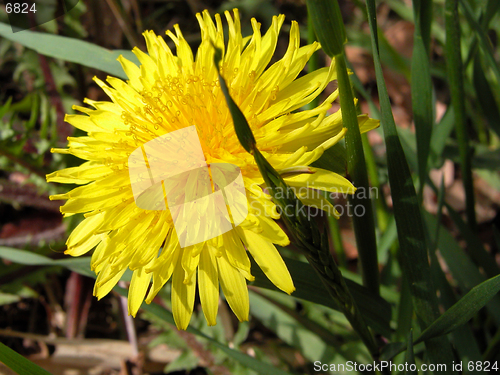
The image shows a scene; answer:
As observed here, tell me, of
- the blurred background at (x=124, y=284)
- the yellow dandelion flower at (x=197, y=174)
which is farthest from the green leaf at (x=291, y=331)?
the yellow dandelion flower at (x=197, y=174)

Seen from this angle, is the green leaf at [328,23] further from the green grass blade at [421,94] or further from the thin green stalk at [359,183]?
the green grass blade at [421,94]

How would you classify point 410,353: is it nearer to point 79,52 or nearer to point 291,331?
point 291,331

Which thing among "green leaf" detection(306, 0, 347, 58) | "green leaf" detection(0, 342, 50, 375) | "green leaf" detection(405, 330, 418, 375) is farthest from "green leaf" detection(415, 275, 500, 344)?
"green leaf" detection(0, 342, 50, 375)

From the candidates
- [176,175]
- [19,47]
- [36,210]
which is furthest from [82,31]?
[176,175]

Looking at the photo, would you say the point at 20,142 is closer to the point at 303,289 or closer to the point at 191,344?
the point at 191,344

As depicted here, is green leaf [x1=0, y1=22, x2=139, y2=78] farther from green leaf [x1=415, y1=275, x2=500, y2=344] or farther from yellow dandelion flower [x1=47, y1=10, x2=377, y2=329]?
green leaf [x1=415, y1=275, x2=500, y2=344]

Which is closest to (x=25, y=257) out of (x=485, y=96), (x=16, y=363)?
(x=16, y=363)
